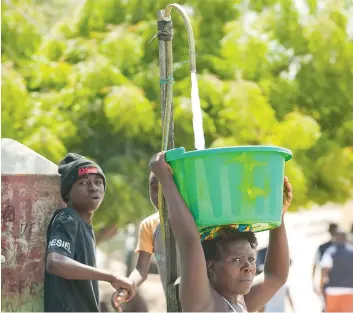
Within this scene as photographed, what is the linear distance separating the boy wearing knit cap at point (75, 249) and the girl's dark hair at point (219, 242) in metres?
0.62

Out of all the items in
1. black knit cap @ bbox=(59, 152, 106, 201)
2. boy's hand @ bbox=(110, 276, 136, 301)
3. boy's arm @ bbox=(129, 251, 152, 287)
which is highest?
black knit cap @ bbox=(59, 152, 106, 201)

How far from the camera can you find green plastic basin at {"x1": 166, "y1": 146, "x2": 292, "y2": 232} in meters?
3.17

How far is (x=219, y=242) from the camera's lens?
10.9 feet

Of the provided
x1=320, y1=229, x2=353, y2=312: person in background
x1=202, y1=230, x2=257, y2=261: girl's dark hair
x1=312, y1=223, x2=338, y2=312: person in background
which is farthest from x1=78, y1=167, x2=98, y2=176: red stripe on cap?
x1=312, y1=223, x2=338, y2=312: person in background

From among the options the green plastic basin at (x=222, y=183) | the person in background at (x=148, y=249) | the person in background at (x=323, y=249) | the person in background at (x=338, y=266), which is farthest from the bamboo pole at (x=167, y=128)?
the person in background at (x=323, y=249)

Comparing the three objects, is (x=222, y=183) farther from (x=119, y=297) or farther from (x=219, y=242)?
(x=119, y=297)

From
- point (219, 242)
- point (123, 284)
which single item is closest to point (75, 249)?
point (123, 284)

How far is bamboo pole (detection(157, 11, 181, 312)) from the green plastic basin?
38 cm

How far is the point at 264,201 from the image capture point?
3.24 meters

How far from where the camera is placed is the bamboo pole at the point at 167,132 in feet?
11.7

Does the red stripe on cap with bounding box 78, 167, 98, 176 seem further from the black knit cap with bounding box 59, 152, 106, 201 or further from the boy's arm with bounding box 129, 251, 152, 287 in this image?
the boy's arm with bounding box 129, 251, 152, 287

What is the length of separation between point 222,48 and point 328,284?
306 centimetres

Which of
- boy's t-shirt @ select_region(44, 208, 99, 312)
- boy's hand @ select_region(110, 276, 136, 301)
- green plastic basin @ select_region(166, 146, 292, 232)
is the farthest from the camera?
boy's t-shirt @ select_region(44, 208, 99, 312)

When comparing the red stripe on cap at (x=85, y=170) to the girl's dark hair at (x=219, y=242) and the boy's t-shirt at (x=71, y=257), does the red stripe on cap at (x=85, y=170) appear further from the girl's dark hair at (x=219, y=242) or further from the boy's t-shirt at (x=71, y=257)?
the girl's dark hair at (x=219, y=242)
